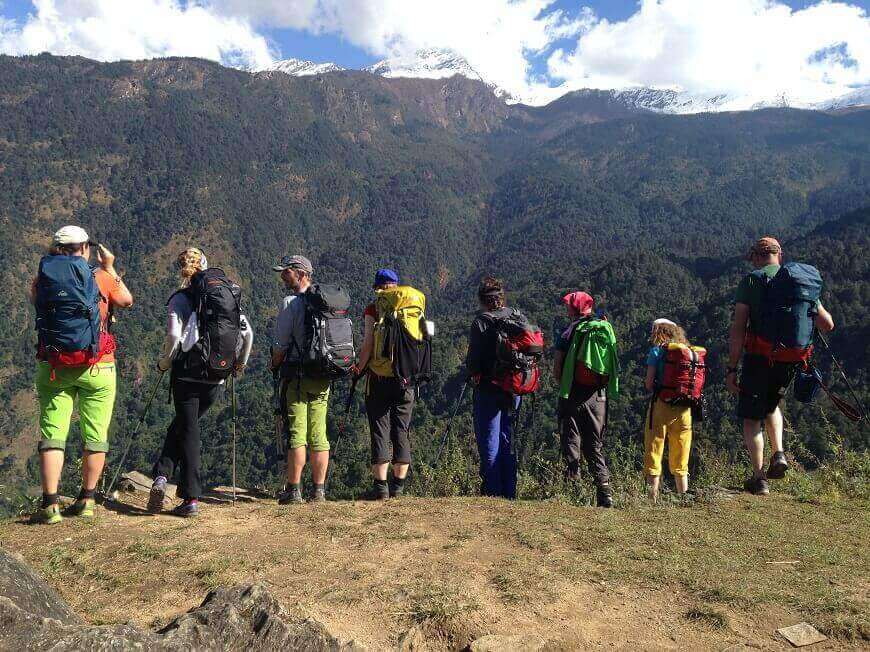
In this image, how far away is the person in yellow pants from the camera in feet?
18.8

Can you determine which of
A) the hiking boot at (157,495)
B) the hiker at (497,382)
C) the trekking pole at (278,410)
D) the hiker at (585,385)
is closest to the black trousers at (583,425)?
the hiker at (585,385)

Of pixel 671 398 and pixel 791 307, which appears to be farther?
pixel 671 398

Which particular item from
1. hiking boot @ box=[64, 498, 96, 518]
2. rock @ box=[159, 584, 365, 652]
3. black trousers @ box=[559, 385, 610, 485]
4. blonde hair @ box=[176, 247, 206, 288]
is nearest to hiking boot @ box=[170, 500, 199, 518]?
hiking boot @ box=[64, 498, 96, 518]

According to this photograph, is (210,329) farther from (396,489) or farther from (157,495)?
(396,489)

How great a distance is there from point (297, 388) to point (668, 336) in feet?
11.2

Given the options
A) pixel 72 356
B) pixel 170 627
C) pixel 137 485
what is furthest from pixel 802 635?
pixel 137 485

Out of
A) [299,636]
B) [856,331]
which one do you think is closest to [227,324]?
[299,636]

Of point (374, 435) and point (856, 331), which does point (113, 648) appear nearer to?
point (374, 435)

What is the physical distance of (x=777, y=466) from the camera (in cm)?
550

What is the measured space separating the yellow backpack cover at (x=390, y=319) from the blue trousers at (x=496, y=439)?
2.74 ft

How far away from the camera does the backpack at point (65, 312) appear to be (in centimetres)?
418

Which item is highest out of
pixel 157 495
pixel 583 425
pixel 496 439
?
pixel 583 425

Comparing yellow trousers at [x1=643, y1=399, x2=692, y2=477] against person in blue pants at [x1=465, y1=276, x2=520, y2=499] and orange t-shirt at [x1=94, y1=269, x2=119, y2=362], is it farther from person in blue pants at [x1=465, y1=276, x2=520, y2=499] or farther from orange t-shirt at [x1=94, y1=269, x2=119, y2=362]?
orange t-shirt at [x1=94, y1=269, x2=119, y2=362]

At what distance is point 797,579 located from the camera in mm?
3459
